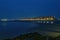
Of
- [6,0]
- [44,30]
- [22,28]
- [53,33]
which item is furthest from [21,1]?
[53,33]

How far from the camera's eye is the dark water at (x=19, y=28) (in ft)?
3.99

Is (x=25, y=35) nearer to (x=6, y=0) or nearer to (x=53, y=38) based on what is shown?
(x=53, y=38)

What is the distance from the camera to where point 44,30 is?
1.26m

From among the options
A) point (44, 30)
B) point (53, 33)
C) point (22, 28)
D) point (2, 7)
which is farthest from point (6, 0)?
point (53, 33)

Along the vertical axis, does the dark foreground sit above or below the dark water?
below

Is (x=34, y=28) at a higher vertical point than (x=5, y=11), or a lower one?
A: lower

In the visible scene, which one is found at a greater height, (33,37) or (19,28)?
(19,28)

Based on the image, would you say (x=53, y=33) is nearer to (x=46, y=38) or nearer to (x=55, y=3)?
(x=46, y=38)

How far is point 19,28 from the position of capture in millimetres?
1240

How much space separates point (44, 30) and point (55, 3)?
Answer: 37 cm

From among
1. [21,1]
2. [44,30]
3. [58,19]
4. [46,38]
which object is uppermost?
[21,1]

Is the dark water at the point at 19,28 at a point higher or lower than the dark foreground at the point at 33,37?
higher

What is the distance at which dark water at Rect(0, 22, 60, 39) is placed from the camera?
3.99ft

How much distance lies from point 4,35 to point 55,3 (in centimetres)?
76
